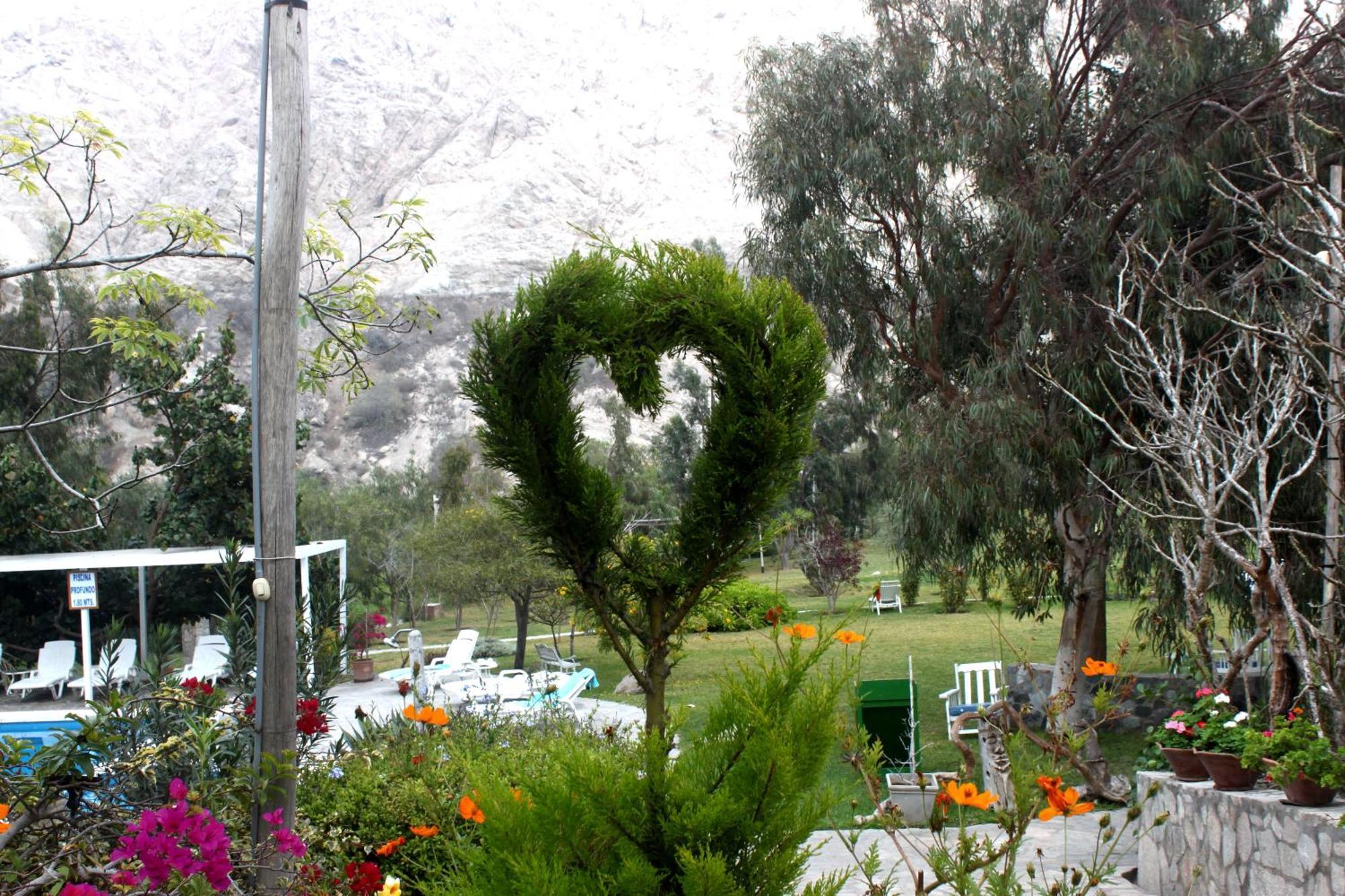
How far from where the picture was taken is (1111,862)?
5.27 meters

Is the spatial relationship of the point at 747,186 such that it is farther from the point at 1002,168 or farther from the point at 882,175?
the point at 1002,168

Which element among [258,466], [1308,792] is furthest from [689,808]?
[1308,792]

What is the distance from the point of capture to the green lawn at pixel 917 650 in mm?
9273

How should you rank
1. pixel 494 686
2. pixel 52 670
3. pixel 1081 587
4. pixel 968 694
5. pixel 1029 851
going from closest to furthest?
pixel 1029 851, pixel 1081 587, pixel 968 694, pixel 494 686, pixel 52 670

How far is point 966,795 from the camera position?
2.16m

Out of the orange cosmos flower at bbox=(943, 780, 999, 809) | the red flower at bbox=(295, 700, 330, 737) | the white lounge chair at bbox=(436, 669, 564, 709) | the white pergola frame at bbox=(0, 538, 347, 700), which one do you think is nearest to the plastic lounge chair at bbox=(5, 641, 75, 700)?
the white pergola frame at bbox=(0, 538, 347, 700)

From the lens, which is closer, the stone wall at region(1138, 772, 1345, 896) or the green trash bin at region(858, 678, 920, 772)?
the stone wall at region(1138, 772, 1345, 896)

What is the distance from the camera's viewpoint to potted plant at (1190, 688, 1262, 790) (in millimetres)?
4102

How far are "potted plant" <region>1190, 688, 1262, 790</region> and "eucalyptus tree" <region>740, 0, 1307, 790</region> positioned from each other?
3009 mm

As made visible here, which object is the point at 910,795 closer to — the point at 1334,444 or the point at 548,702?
the point at 548,702

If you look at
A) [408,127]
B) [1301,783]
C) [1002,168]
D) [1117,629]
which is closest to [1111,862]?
[1301,783]

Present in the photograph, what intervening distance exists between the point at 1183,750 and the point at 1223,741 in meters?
0.24

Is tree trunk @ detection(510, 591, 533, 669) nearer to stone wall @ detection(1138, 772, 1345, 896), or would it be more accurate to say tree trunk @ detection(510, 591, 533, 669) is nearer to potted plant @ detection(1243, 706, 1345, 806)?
stone wall @ detection(1138, 772, 1345, 896)

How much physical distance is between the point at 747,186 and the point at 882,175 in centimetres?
142
